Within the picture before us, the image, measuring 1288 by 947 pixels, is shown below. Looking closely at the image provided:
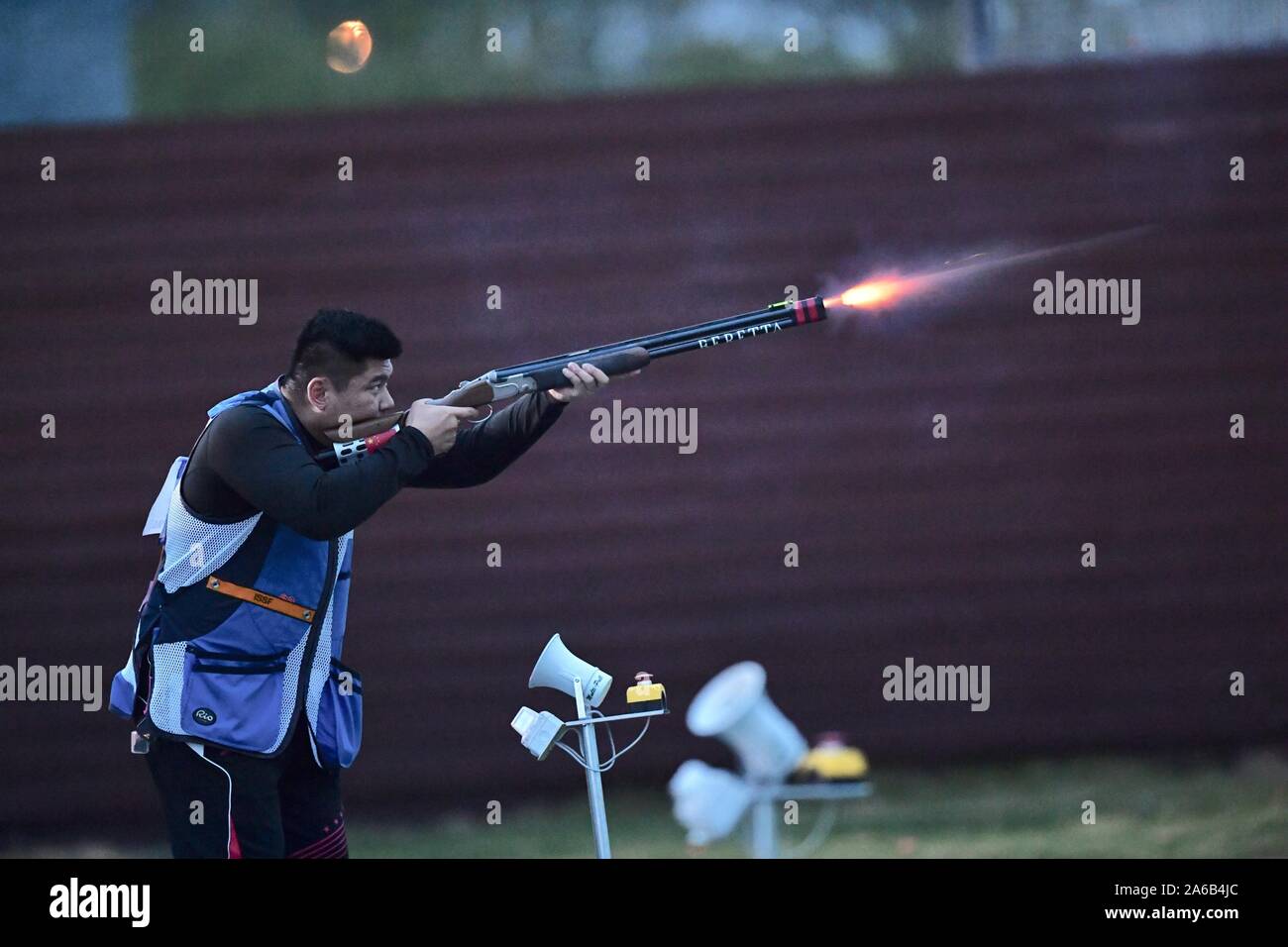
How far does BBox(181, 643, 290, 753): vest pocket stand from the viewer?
449cm

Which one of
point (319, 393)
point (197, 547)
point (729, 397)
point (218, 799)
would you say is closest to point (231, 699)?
point (218, 799)

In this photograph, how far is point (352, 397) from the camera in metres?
4.72

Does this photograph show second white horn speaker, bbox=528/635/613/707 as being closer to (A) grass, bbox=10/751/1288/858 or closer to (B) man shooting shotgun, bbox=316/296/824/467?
(B) man shooting shotgun, bbox=316/296/824/467

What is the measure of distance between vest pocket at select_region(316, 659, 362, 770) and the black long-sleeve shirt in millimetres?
584

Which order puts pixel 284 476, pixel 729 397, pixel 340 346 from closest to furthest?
pixel 284 476
pixel 340 346
pixel 729 397

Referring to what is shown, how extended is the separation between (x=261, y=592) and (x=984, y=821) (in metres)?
3.65

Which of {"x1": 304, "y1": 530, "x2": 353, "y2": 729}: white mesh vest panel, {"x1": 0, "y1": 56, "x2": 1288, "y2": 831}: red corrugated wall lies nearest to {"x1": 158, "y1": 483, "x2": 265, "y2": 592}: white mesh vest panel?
{"x1": 304, "y1": 530, "x2": 353, "y2": 729}: white mesh vest panel

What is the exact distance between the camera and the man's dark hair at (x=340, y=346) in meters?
4.65

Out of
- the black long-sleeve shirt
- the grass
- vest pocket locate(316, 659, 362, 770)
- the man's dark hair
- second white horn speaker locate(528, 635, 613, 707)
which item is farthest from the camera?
the grass

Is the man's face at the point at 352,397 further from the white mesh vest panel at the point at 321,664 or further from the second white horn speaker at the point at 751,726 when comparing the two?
the second white horn speaker at the point at 751,726

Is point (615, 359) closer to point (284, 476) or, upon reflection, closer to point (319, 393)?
point (319, 393)

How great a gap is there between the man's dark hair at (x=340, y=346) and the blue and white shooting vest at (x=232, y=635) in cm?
15

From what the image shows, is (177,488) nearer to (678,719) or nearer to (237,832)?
(237,832)

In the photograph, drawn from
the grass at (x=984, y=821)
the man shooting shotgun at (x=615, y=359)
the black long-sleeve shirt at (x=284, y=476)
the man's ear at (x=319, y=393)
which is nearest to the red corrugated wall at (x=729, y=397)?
the grass at (x=984, y=821)
